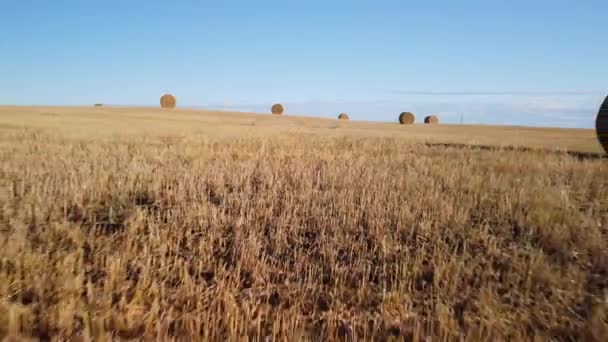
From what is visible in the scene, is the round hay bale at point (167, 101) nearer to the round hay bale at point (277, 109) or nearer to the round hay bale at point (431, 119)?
the round hay bale at point (277, 109)

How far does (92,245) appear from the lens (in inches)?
121

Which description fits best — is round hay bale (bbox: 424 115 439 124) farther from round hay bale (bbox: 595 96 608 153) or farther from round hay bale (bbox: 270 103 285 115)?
round hay bale (bbox: 595 96 608 153)

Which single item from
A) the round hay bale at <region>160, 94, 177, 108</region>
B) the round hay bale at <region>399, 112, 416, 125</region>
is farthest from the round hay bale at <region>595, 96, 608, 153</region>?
the round hay bale at <region>160, 94, 177, 108</region>

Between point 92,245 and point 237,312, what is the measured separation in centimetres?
170

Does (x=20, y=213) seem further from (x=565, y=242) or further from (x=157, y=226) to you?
(x=565, y=242)

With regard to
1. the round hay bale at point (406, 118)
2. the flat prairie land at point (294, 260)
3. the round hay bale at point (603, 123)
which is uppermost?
the round hay bale at point (406, 118)

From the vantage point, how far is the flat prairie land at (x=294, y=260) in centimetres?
220

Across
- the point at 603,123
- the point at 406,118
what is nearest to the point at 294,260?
the point at 603,123

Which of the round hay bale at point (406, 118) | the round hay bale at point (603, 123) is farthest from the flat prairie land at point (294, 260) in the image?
the round hay bale at point (406, 118)


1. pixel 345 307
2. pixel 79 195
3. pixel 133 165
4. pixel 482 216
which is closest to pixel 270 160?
pixel 133 165

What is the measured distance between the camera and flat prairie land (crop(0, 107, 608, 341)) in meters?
2.20

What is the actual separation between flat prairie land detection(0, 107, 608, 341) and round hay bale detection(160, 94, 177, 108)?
46.1 m

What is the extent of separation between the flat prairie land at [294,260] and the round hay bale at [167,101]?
4612 centimetres

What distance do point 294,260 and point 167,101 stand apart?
164 feet
